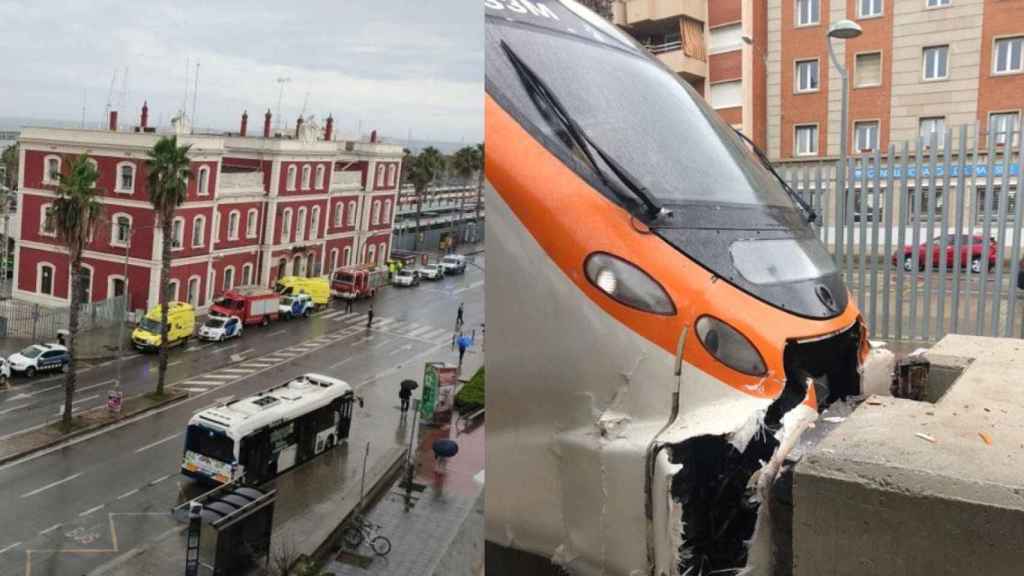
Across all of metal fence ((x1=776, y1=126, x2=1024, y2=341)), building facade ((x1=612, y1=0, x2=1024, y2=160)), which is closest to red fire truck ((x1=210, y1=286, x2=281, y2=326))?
building facade ((x1=612, y1=0, x2=1024, y2=160))

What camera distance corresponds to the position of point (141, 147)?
57.8 inches

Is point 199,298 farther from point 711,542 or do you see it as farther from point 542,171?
point 711,542

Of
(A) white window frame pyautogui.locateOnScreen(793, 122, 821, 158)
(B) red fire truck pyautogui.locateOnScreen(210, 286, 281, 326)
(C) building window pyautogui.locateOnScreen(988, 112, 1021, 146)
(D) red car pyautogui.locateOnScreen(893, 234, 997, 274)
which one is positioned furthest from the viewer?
(D) red car pyautogui.locateOnScreen(893, 234, 997, 274)

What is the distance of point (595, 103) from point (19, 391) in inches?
45.7

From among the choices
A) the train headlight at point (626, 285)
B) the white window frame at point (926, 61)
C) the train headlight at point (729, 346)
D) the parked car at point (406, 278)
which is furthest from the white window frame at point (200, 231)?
the white window frame at point (926, 61)

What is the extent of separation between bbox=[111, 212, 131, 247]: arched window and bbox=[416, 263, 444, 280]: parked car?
0.61m

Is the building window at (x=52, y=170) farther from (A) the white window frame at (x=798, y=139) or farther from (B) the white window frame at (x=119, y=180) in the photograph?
(A) the white window frame at (x=798, y=139)

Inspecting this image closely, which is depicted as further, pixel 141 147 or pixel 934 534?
pixel 141 147

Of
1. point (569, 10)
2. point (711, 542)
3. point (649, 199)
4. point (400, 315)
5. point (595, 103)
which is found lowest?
point (711, 542)

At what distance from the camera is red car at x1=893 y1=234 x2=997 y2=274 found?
18.0ft

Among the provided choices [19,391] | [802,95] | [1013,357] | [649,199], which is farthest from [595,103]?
[802,95]

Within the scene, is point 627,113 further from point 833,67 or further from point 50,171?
point 833,67

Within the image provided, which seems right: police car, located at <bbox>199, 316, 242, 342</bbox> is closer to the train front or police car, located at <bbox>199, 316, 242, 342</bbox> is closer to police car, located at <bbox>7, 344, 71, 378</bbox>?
police car, located at <bbox>7, 344, 71, 378</bbox>

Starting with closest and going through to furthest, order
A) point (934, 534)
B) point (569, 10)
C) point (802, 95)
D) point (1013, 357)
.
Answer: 1. point (934, 534)
2. point (569, 10)
3. point (1013, 357)
4. point (802, 95)
